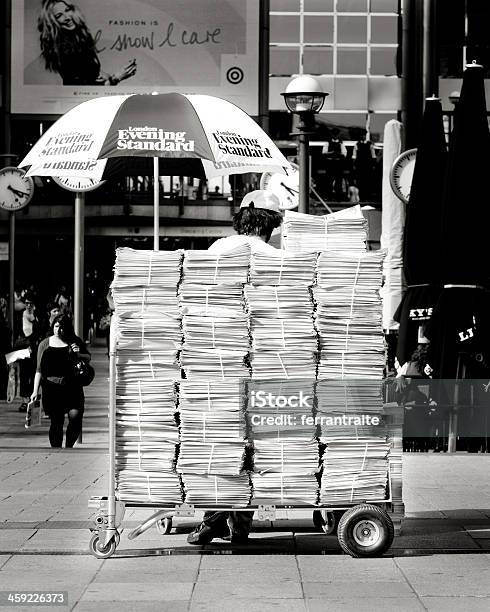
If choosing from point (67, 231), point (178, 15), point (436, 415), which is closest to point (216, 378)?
point (436, 415)

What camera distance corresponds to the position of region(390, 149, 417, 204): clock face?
14.7m

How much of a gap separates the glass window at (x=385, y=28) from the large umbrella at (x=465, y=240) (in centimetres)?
2789

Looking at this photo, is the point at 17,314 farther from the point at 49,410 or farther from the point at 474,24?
the point at 474,24

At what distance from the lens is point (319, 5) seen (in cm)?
3897

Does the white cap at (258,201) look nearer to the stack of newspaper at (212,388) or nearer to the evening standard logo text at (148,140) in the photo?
the evening standard logo text at (148,140)

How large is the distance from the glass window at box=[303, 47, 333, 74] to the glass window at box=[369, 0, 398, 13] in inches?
67.9

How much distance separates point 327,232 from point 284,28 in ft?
103

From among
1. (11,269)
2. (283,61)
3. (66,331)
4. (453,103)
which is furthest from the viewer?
(283,61)

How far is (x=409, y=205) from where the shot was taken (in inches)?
490

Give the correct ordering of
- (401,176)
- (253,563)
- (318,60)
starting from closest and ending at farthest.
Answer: (253,563), (401,176), (318,60)

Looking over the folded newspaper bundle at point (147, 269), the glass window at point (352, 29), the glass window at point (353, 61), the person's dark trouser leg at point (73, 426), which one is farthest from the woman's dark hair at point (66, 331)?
the glass window at point (352, 29)

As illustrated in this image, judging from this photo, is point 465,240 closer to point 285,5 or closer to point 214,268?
point 214,268

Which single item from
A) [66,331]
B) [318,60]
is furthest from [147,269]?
[318,60]

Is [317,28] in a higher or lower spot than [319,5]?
lower
